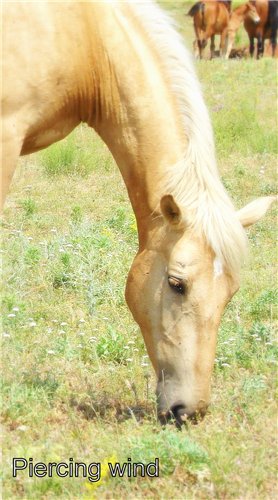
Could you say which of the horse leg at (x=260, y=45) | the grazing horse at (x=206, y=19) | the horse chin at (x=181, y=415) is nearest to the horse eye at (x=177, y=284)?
the horse chin at (x=181, y=415)

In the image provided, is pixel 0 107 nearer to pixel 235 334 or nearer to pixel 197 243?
pixel 197 243

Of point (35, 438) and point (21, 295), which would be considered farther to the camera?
point (21, 295)

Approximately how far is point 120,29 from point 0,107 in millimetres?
693

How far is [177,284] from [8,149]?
3.05 ft

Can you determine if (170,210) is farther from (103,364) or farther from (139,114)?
(103,364)

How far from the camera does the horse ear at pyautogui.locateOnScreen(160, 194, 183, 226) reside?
331cm

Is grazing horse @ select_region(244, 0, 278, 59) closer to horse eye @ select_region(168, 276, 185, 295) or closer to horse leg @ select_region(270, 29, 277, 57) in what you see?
horse leg @ select_region(270, 29, 277, 57)

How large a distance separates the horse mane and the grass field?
752 millimetres

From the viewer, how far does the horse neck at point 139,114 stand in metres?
3.60

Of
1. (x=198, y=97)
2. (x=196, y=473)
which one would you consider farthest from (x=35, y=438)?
(x=198, y=97)

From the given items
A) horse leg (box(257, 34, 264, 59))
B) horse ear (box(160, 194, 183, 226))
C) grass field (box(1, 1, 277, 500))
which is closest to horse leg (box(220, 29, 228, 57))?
horse leg (box(257, 34, 264, 59))

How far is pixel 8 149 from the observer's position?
3.51 meters

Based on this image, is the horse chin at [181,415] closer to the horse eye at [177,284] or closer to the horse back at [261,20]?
the horse eye at [177,284]

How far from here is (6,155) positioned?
3.53 m
